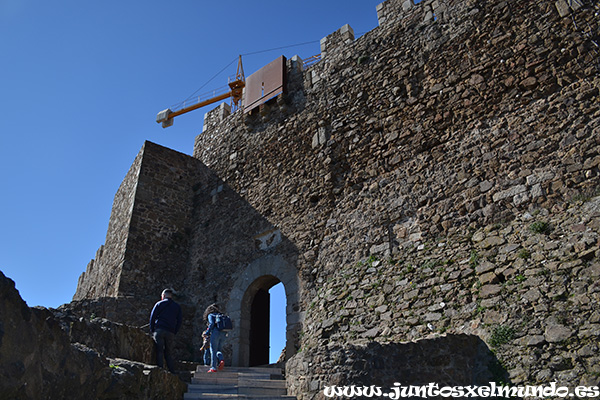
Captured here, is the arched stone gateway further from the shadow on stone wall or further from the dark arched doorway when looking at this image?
the shadow on stone wall

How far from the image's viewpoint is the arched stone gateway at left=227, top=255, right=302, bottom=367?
8328 mm

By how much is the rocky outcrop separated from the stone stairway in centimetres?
94

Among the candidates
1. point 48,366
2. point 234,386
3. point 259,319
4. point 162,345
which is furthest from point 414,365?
point 259,319

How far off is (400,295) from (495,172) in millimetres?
2078

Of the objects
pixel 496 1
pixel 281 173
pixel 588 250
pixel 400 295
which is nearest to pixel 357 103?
pixel 281 173

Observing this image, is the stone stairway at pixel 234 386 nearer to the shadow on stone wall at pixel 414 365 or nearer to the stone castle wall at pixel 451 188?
the stone castle wall at pixel 451 188

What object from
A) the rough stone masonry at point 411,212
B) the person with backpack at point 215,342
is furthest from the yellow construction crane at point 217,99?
the person with backpack at point 215,342

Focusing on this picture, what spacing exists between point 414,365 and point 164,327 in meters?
3.25

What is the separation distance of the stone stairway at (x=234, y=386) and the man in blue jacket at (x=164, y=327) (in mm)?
497

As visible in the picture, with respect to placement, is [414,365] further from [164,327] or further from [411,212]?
[164,327]

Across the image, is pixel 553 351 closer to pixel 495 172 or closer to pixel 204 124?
pixel 495 172

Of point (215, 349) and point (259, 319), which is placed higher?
point (259, 319)

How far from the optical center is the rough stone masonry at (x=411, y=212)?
5434 millimetres

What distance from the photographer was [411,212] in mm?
7363
